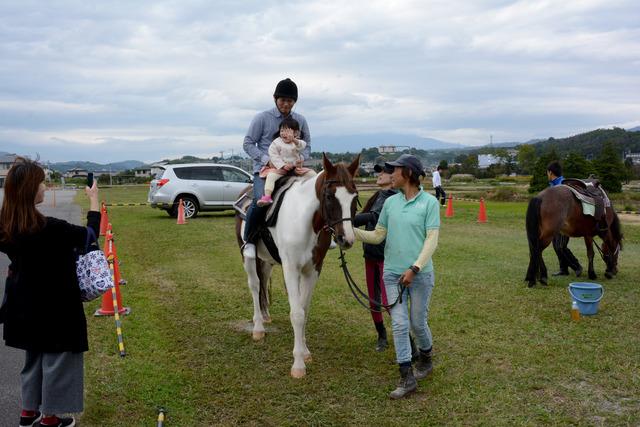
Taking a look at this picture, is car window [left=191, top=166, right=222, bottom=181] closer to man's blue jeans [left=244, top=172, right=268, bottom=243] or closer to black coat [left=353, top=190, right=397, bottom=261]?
man's blue jeans [left=244, top=172, right=268, bottom=243]

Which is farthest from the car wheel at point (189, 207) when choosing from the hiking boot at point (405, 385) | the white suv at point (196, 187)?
the hiking boot at point (405, 385)

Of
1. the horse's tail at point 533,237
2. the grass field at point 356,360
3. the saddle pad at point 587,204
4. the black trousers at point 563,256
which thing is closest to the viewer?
the grass field at point 356,360

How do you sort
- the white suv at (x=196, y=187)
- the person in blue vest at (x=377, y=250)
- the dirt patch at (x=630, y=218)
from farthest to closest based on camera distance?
the white suv at (x=196, y=187) → the dirt patch at (x=630, y=218) → the person in blue vest at (x=377, y=250)

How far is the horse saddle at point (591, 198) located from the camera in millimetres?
8484

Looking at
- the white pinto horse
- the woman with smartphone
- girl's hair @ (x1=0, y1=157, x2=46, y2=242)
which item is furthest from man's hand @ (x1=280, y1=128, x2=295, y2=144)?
girl's hair @ (x1=0, y1=157, x2=46, y2=242)

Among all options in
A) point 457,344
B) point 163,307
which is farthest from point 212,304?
point 457,344

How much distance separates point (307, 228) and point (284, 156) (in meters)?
0.90

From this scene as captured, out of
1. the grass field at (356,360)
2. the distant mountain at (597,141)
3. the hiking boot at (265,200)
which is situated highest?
the distant mountain at (597,141)

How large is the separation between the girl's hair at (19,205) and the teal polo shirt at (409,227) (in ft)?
8.29

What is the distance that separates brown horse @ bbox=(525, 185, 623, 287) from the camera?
791 centimetres

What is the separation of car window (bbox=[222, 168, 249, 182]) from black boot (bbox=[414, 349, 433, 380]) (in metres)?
14.3

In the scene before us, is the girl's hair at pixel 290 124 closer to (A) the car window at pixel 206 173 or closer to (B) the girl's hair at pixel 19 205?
(B) the girl's hair at pixel 19 205

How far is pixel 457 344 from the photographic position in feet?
17.6

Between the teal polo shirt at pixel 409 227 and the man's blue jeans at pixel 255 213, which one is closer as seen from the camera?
the teal polo shirt at pixel 409 227
